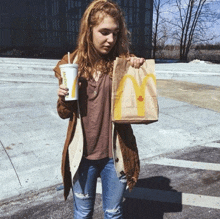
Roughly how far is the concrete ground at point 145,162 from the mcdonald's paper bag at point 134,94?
149 centimetres

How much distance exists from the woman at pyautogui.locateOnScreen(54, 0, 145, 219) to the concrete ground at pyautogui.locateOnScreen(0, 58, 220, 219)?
1.03 m

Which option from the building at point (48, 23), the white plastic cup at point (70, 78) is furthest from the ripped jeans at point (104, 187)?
the building at point (48, 23)

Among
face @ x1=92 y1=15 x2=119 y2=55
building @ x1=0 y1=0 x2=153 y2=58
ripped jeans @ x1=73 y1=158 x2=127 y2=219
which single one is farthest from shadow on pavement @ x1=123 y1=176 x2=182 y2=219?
building @ x1=0 y1=0 x2=153 y2=58

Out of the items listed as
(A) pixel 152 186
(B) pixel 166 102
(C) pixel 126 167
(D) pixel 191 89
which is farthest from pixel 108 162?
(D) pixel 191 89

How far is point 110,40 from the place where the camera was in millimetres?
1643

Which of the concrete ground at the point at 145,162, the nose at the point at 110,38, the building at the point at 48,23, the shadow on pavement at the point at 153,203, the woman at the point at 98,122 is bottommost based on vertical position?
the shadow on pavement at the point at 153,203

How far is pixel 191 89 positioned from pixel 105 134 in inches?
341

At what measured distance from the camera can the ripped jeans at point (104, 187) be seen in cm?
181

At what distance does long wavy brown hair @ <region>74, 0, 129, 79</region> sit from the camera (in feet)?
5.36

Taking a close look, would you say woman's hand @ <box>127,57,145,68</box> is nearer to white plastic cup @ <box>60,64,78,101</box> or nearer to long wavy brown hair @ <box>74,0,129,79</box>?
long wavy brown hair @ <box>74,0,129,79</box>

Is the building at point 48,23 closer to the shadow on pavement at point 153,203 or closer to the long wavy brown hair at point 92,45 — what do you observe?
the shadow on pavement at point 153,203

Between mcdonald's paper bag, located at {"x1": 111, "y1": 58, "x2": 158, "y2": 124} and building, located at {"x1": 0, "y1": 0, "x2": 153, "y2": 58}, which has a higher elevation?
building, located at {"x1": 0, "y1": 0, "x2": 153, "y2": 58}

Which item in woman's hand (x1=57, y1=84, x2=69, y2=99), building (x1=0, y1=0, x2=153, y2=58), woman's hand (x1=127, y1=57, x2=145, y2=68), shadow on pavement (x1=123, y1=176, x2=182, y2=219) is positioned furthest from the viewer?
building (x1=0, y1=0, x2=153, y2=58)

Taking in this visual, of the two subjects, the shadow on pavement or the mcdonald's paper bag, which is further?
the shadow on pavement
